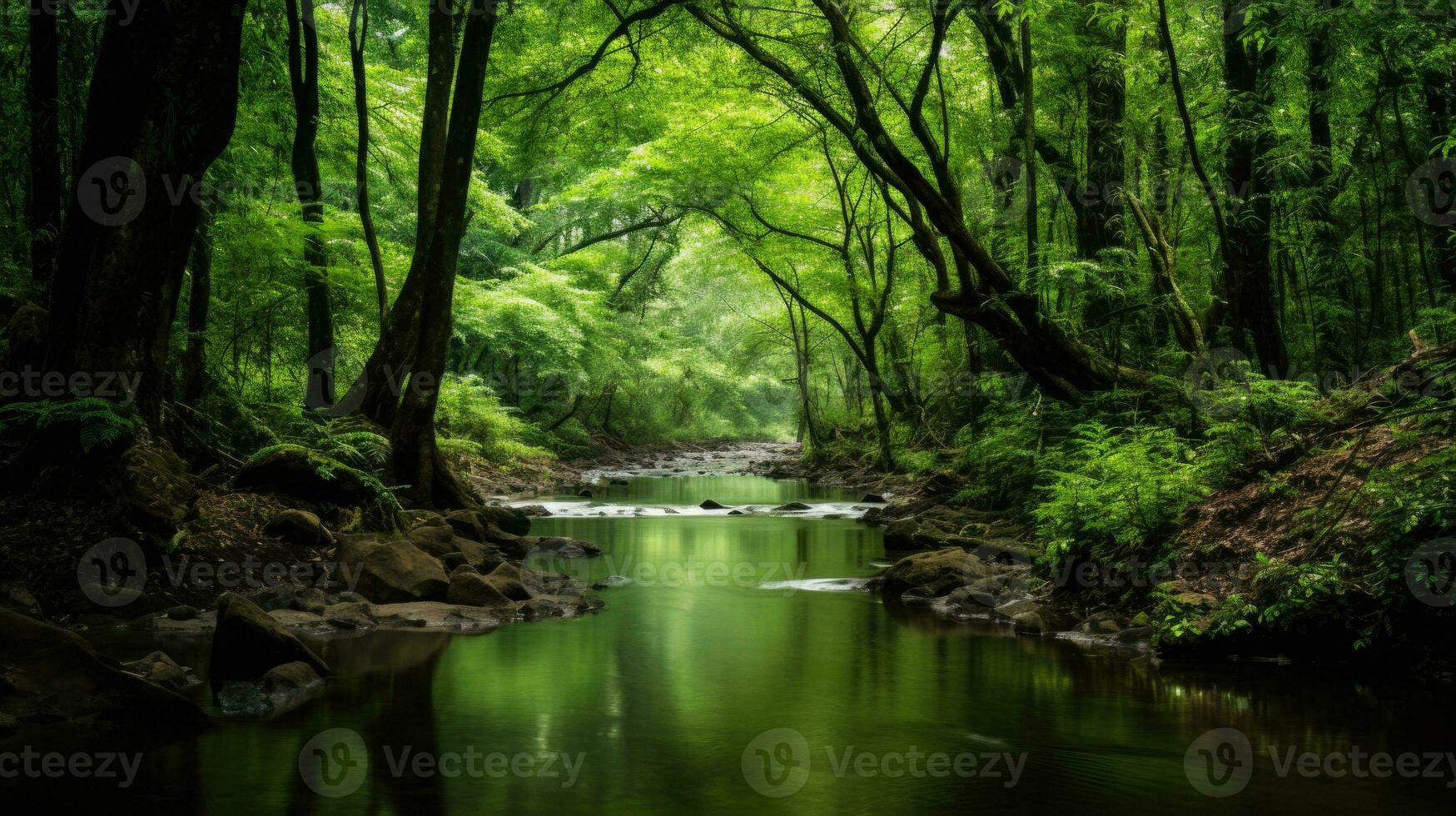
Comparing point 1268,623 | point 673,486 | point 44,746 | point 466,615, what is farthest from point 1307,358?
point 673,486

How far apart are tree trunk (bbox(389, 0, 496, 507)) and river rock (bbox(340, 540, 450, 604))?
7.47ft

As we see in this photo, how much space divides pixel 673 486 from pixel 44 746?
1804cm

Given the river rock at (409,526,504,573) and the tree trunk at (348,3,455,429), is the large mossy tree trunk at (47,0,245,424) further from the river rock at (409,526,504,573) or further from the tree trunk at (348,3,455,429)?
the tree trunk at (348,3,455,429)

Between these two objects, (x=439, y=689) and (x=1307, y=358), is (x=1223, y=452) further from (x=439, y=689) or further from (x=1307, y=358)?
(x=439, y=689)

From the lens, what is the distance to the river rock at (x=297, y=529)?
788cm

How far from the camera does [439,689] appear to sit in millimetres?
5418

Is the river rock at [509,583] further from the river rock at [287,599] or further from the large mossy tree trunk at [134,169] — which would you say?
the large mossy tree trunk at [134,169]

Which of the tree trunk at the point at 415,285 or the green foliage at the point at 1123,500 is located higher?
the tree trunk at the point at 415,285
